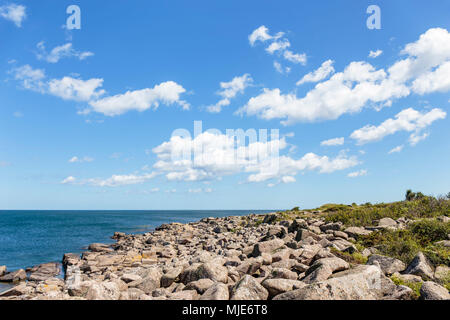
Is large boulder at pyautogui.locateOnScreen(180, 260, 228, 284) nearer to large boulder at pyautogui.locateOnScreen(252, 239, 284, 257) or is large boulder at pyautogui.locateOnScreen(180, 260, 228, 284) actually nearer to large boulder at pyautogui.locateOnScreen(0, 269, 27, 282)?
large boulder at pyautogui.locateOnScreen(252, 239, 284, 257)

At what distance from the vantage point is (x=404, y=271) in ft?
32.9

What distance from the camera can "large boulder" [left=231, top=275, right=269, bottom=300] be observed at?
7.21 metres

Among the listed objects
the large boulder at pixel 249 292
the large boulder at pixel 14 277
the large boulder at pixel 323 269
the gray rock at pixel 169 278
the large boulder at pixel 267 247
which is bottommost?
the large boulder at pixel 14 277

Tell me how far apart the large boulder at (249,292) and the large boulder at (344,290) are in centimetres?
48

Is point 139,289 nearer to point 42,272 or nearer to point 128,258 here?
point 128,258

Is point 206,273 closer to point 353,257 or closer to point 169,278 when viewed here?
point 169,278

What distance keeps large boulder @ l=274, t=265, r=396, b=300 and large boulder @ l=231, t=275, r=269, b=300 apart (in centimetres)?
48

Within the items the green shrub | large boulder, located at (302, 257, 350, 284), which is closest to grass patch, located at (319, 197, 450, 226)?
the green shrub

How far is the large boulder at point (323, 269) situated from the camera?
7.95m

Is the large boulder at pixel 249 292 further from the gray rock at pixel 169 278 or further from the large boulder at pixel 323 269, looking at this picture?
the gray rock at pixel 169 278

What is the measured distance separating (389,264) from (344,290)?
195 inches

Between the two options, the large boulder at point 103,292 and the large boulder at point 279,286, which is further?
the large boulder at point 103,292

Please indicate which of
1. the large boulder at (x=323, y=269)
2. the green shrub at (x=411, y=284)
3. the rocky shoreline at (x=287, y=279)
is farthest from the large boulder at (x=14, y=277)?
the green shrub at (x=411, y=284)
